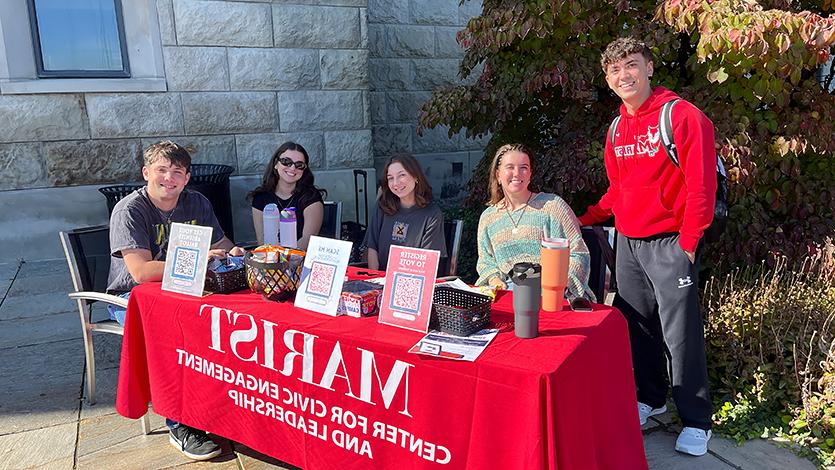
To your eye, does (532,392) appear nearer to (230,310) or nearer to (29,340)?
(230,310)

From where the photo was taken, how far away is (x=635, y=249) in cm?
281

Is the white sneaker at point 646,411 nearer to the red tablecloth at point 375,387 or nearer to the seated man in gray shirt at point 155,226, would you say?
the red tablecloth at point 375,387

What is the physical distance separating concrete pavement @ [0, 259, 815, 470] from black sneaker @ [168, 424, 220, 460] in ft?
0.11

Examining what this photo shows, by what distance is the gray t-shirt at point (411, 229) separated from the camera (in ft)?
11.2

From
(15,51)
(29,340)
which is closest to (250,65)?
(15,51)

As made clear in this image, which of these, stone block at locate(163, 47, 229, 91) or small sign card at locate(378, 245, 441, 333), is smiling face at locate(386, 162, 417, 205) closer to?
small sign card at locate(378, 245, 441, 333)

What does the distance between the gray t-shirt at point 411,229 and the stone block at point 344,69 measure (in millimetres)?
3627

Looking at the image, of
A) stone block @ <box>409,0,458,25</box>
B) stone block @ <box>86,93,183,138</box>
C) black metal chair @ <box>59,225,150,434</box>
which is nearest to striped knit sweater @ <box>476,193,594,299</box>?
black metal chair @ <box>59,225,150,434</box>

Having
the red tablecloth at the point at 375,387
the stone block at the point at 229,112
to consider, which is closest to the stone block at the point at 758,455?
the red tablecloth at the point at 375,387

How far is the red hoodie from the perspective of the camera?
2467 mm

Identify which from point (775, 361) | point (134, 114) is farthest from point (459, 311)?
point (134, 114)

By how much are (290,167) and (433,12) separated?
4.79 meters

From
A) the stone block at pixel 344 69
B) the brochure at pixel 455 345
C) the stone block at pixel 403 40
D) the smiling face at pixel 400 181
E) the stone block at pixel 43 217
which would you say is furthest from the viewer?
the stone block at pixel 403 40

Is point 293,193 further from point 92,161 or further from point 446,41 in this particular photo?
point 446,41
